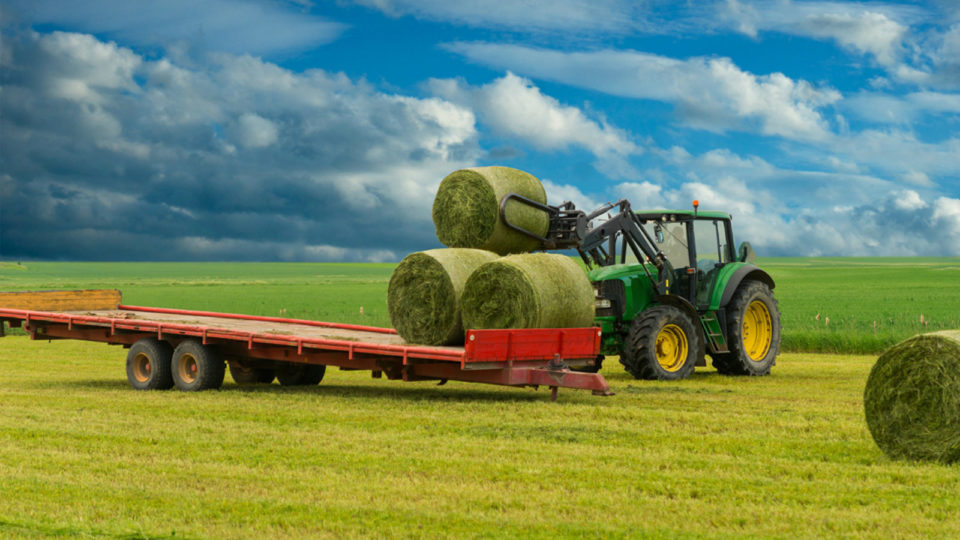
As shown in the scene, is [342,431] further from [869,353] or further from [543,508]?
[869,353]

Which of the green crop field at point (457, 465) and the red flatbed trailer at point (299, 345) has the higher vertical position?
the red flatbed trailer at point (299, 345)

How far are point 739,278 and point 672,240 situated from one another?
1191 mm

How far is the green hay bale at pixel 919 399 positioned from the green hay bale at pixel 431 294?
5.18 metres

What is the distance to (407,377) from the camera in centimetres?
1259

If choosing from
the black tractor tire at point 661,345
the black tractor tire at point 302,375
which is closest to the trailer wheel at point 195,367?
the black tractor tire at point 302,375

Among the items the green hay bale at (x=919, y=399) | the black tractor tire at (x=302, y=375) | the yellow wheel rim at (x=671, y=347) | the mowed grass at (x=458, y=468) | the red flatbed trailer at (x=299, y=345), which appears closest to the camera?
the mowed grass at (x=458, y=468)

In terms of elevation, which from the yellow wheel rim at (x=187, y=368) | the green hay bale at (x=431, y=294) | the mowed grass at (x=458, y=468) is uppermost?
the green hay bale at (x=431, y=294)

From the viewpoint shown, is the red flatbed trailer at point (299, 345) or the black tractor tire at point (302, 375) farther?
the black tractor tire at point (302, 375)

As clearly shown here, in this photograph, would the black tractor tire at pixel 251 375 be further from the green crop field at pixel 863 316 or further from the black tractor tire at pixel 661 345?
the green crop field at pixel 863 316

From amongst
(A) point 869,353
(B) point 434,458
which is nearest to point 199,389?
(B) point 434,458

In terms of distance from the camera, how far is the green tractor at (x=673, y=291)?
15.0 m

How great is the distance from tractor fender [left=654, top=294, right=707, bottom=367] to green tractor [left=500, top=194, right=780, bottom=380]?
0.01 meters

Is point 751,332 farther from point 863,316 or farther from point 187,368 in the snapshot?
point 863,316

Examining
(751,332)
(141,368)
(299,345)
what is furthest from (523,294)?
(751,332)
